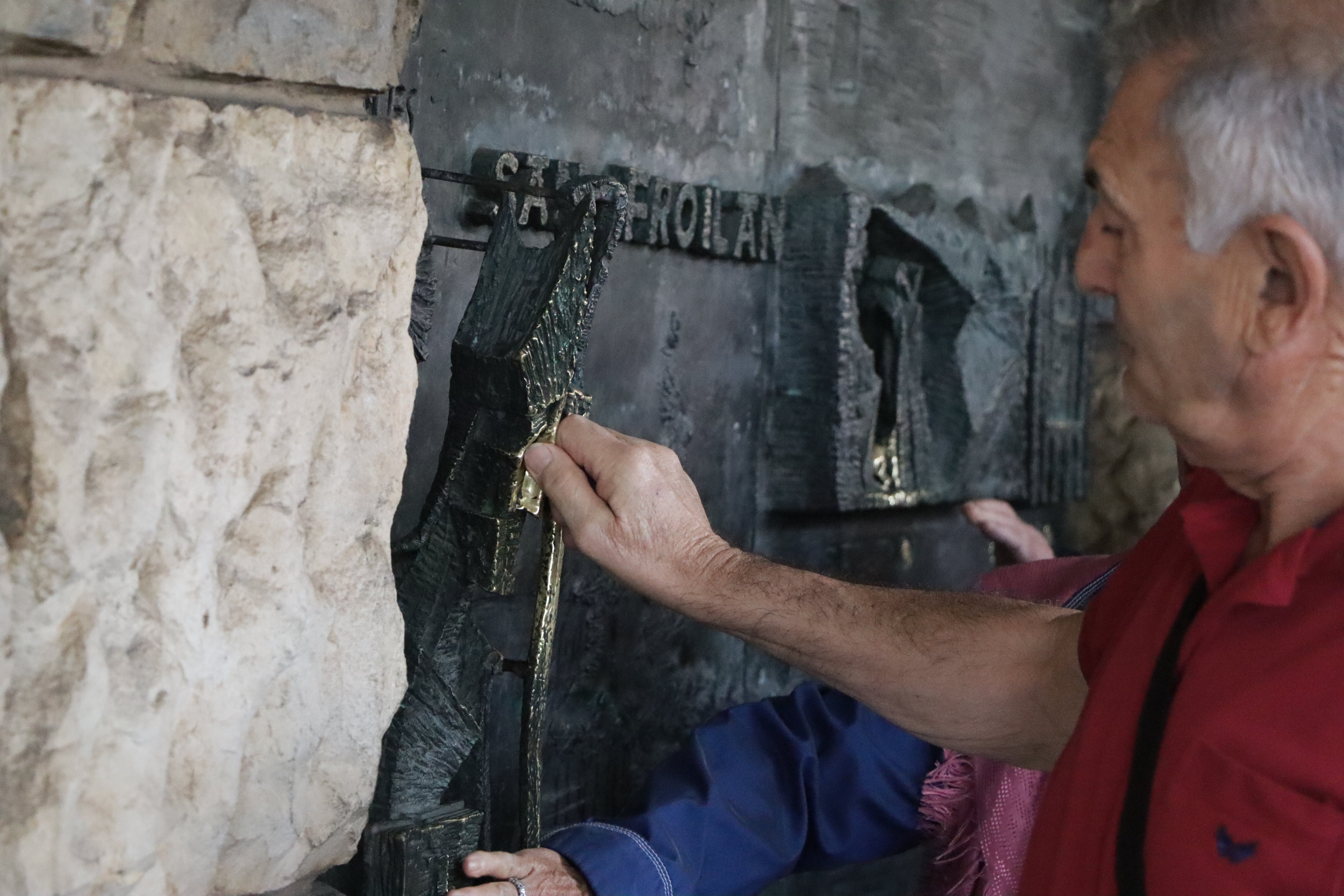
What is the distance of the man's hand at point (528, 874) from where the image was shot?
966 millimetres

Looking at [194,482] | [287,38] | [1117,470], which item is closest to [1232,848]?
[194,482]

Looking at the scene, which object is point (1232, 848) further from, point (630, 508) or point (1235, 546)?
point (630, 508)

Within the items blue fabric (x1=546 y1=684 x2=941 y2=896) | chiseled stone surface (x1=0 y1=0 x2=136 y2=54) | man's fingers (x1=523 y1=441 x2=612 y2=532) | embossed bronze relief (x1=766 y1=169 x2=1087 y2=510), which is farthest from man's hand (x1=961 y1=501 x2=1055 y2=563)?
chiseled stone surface (x1=0 y1=0 x2=136 y2=54)

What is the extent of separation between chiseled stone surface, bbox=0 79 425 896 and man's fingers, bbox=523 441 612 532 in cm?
13

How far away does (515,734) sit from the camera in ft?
4.46

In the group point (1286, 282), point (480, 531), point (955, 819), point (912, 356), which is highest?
point (912, 356)

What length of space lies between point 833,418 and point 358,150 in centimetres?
95

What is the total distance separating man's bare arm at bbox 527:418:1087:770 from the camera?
107cm

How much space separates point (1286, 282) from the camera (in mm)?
756

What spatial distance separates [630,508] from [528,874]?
1.00ft

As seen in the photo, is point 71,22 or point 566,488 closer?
point 71,22

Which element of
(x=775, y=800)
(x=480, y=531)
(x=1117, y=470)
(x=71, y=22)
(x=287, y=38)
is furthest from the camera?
(x=1117, y=470)

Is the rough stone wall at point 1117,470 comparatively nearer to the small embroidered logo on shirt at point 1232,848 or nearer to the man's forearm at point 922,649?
the man's forearm at point 922,649

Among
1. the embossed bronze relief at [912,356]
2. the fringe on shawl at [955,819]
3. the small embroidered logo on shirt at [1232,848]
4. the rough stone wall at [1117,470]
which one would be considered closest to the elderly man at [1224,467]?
the small embroidered logo on shirt at [1232,848]
